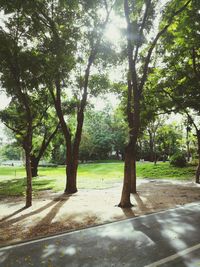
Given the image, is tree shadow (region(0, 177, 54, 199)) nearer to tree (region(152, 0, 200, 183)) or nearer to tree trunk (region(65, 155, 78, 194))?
tree trunk (region(65, 155, 78, 194))

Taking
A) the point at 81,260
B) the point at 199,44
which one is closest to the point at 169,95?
the point at 199,44

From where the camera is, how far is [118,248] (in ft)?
23.4

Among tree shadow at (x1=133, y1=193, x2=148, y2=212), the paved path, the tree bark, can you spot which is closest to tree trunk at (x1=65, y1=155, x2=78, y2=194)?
tree shadow at (x1=133, y1=193, x2=148, y2=212)

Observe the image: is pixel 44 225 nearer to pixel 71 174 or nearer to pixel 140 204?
pixel 140 204

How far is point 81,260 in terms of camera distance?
252 inches

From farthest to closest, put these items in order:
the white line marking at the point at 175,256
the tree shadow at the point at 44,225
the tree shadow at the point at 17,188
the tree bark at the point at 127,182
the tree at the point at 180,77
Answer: the tree shadow at the point at 17,188, the tree at the point at 180,77, the tree bark at the point at 127,182, the tree shadow at the point at 44,225, the white line marking at the point at 175,256

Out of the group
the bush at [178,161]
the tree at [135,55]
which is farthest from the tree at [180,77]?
the bush at [178,161]

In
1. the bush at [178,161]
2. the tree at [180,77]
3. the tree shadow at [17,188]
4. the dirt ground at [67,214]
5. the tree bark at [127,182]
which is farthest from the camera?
the bush at [178,161]

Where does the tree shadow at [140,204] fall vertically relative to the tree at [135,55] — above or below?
below

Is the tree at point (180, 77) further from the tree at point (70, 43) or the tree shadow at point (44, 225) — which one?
the tree shadow at point (44, 225)

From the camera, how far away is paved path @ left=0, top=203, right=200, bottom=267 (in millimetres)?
6254

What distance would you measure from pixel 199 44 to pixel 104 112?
55.5 m

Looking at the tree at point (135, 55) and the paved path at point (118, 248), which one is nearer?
the paved path at point (118, 248)

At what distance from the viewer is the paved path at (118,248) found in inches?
246
